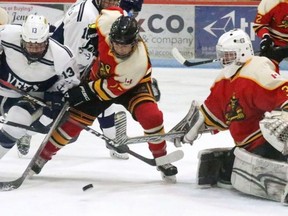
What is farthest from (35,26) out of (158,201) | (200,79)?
(200,79)

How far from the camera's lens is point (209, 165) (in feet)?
11.4

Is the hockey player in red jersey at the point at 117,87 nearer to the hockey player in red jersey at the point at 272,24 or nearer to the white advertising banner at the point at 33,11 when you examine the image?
the hockey player in red jersey at the point at 272,24

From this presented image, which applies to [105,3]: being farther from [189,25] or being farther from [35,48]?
[189,25]

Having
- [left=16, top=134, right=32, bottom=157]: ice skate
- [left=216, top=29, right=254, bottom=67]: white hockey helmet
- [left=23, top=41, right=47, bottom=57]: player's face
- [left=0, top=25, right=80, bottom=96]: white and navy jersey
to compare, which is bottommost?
[left=16, top=134, right=32, bottom=157]: ice skate

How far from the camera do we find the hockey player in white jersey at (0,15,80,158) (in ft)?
12.0

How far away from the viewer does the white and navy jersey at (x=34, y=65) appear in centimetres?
372

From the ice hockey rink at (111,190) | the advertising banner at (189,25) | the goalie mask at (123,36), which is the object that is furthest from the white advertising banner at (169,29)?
the goalie mask at (123,36)

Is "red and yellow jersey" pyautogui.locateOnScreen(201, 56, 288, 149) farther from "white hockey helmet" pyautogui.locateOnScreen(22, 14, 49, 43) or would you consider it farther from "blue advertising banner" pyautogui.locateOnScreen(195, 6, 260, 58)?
"blue advertising banner" pyautogui.locateOnScreen(195, 6, 260, 58)

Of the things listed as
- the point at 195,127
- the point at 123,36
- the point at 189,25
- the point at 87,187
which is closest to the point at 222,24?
the point at 189,25

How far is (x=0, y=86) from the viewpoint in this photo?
389cm

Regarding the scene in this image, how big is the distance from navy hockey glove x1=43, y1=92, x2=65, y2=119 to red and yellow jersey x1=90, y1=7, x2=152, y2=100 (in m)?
0.21

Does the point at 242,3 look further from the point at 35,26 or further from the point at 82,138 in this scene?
the point at 35,26

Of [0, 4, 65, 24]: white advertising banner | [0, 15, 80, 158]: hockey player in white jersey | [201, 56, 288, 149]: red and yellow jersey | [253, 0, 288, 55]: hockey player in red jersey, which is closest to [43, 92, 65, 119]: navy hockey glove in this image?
[0, 15, 80, 158]: hockey player in white jersey

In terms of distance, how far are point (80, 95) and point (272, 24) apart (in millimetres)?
1861
